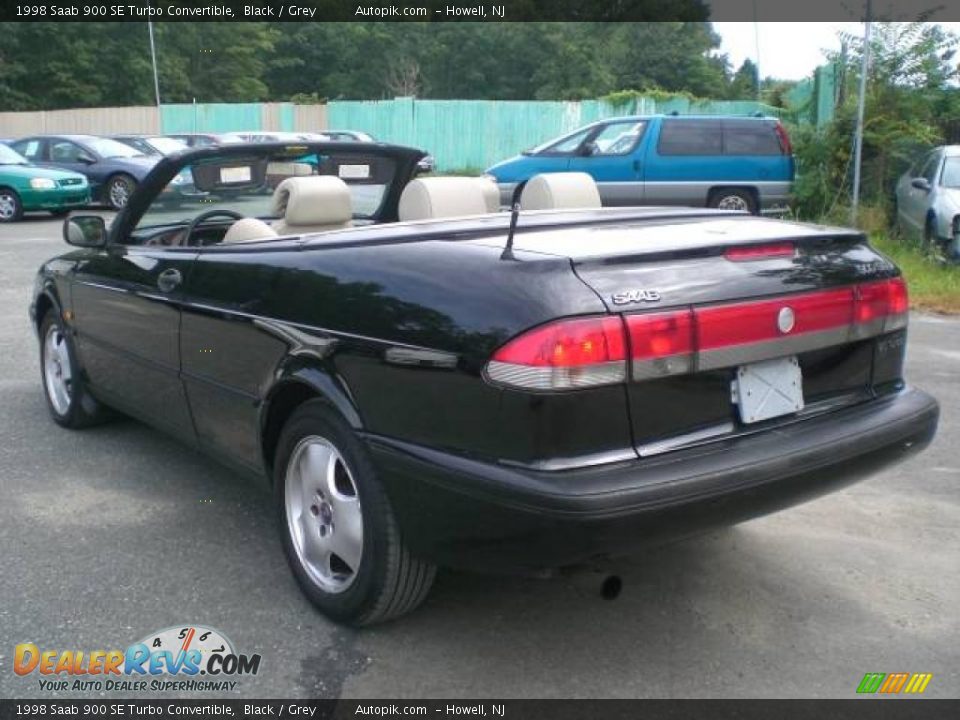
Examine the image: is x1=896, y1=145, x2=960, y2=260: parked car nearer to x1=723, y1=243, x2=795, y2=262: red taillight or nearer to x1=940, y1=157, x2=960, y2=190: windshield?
x1=940, y1=157, x2=960, y2=190: windshield

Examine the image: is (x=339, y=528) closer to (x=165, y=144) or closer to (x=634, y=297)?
(x=634, y=297)

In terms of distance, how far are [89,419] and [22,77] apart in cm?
4408

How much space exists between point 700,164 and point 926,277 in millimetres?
4995

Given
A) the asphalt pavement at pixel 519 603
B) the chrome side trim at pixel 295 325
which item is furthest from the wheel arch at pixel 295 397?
the asphalt pavement at pixel 519 603

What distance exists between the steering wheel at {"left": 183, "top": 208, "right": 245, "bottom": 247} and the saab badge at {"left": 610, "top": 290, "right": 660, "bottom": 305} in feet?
7.76

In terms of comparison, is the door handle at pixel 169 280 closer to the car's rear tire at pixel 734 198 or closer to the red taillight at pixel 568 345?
the red taillight at pixel 568 345

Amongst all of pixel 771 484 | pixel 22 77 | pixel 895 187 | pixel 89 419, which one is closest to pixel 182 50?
pixel 22 77

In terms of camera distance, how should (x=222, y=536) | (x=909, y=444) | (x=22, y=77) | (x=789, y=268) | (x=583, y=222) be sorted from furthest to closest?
1. (x=22, y=77)
2. (x=222, y=536)
3. (x=583, y=222)
4. (x=909, y=444)
5. (x=789, y=268)

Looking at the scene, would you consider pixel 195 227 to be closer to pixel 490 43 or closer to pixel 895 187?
pixel 895 187

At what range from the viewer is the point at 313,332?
3.13 meters

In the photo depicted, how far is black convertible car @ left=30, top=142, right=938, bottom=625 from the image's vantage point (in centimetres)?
255

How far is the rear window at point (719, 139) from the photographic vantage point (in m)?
14.3

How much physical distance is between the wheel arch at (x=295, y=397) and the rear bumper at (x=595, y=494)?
20 cm
